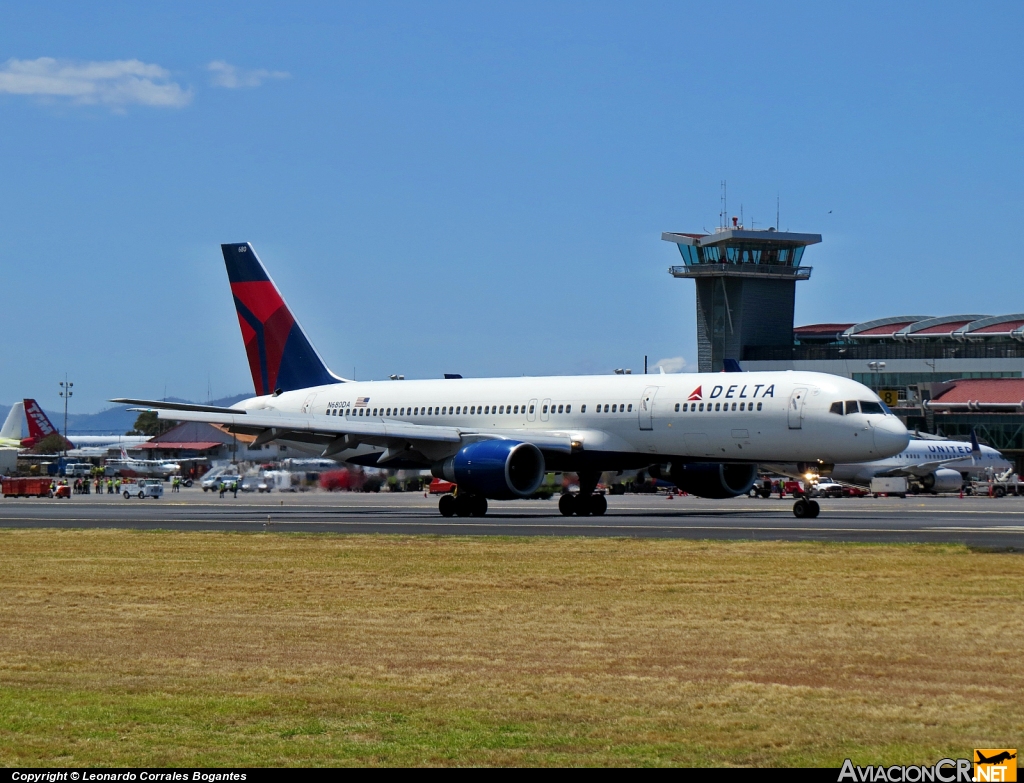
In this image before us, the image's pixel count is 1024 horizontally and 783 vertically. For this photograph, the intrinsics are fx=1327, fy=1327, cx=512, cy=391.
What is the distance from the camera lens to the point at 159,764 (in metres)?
8.36

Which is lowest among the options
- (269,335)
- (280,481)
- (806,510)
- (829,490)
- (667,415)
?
(829,490)

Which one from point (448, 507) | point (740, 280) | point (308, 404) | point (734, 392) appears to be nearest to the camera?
point (734, 392)

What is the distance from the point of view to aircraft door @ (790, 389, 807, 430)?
37438mm

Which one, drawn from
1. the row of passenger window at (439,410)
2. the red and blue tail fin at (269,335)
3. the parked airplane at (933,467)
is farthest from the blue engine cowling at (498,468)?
the parked airplane at (933,467)

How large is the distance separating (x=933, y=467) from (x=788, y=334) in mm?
53543

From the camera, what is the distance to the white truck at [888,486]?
73000mm

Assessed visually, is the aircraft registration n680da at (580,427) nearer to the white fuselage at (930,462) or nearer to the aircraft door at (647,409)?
the aircraft door at (647,409)

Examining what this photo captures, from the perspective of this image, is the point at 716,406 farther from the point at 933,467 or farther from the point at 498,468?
the point at 933,467

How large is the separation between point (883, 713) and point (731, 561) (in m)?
12.5

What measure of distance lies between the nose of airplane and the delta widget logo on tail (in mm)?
3077

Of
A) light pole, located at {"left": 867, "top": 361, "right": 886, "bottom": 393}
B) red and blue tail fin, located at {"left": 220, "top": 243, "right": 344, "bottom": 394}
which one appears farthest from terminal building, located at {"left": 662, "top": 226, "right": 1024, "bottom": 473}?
red and blue tail fin, located at {"left": 220, "top": 243, "right": 344, "bottom": 394}

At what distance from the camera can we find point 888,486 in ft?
240

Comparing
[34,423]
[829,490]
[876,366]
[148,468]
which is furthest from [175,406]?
[34,423]

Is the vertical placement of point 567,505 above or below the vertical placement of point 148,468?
below
